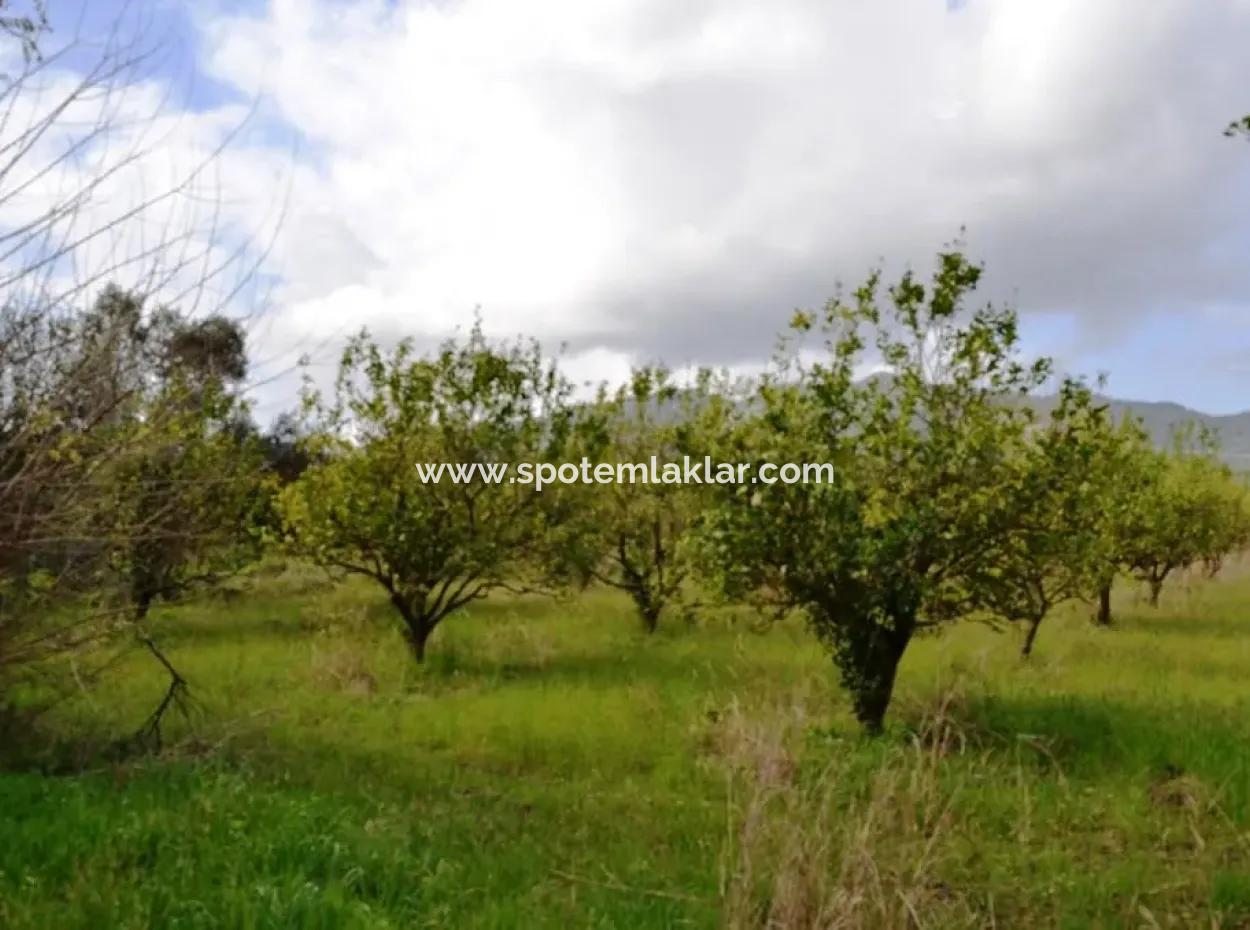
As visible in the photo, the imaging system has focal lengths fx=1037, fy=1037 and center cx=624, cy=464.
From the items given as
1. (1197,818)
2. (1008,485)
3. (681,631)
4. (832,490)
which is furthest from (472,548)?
(1197,818)

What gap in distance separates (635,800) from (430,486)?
8020 mm

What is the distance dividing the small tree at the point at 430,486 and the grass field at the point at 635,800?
1254mm

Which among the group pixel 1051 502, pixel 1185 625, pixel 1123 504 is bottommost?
pixel 1185 625

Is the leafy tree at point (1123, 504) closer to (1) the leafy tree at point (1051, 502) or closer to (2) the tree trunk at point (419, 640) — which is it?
(1) the leafy tree at point (1051, 502)

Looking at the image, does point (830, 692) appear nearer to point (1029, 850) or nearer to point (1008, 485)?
point (1008, 485)

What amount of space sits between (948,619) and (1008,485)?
164 cm

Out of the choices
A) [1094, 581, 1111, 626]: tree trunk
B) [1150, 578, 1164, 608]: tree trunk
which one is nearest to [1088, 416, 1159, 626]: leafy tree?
[1094, 581, 1111, 626]: tree trunk

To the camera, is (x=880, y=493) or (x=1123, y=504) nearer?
(x=880, y=493)

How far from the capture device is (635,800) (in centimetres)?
797

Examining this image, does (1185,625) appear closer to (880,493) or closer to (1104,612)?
(1104,612)

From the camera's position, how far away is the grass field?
5066 millimetres

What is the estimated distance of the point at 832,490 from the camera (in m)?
9.77

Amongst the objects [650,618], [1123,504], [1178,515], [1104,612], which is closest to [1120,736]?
[650,618]

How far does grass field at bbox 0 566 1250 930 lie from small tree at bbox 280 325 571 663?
1.25 meters
